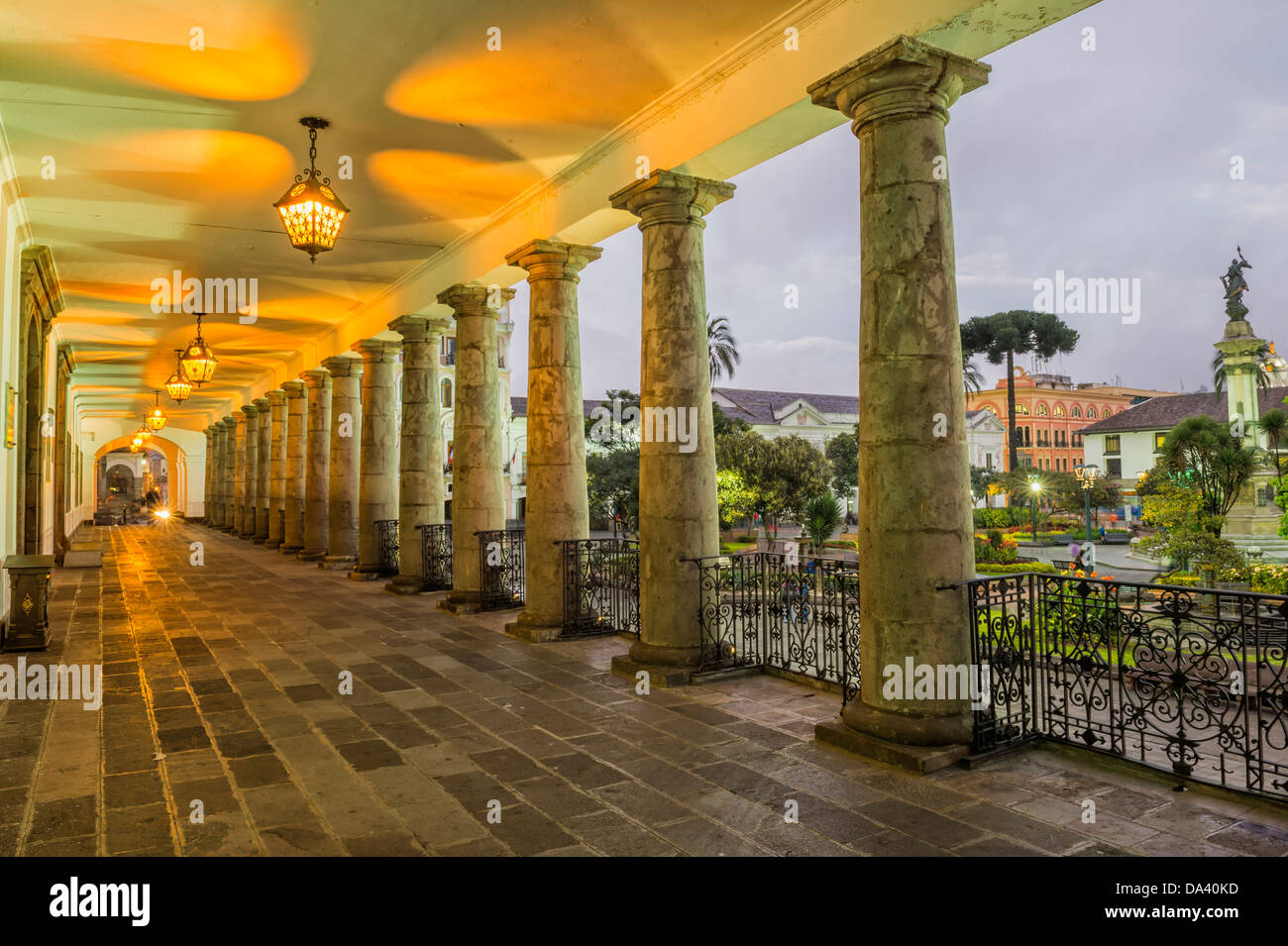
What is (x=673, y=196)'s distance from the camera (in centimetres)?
780

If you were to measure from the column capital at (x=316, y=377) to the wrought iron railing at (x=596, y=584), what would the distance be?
11.7 m

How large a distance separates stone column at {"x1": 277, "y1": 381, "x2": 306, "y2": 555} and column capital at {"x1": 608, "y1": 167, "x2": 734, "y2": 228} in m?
16.4

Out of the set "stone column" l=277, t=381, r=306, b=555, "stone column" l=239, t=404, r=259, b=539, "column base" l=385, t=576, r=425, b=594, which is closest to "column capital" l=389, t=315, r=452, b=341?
"column base" l=385, t=576, r=425, b=594

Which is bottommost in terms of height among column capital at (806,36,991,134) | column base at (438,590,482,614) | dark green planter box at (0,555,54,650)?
column base at (438,590,482,614)

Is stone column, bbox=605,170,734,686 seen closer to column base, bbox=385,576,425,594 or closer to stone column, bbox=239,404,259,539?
column base, bbox=385,576,425,594

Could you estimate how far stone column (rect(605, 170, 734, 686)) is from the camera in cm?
777

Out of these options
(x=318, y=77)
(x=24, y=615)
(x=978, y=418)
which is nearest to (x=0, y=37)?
(x=318, y=77)

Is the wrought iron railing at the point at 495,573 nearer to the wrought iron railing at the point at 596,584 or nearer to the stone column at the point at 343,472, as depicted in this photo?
the wrought iron railing at the point at 596,584

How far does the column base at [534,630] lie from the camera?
955cm

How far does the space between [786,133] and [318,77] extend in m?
4.11

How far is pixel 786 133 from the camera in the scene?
7102 millimetres

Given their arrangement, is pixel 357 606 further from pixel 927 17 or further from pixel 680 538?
pixel 927 17

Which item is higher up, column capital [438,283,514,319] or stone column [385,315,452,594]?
column capital [438,283,514,319]

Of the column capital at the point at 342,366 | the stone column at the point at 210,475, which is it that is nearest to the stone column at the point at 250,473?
the stone column at the point at 210,475
